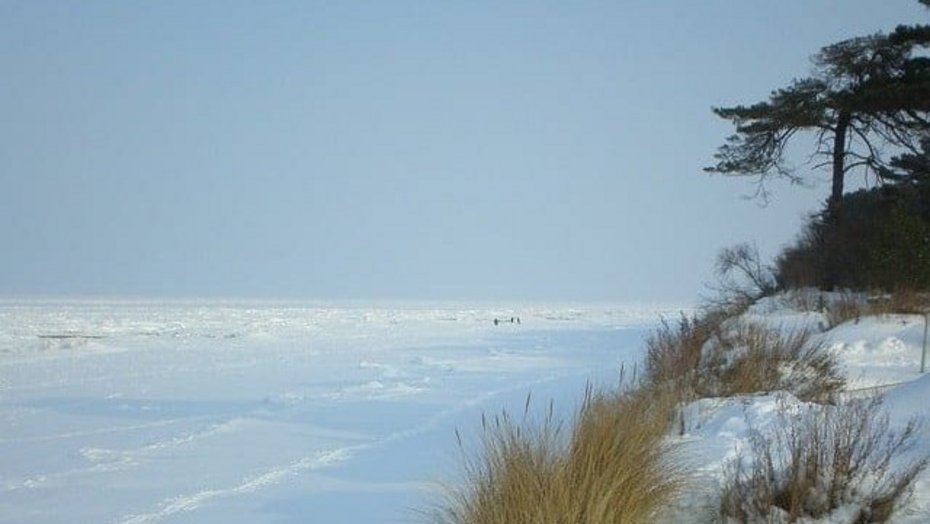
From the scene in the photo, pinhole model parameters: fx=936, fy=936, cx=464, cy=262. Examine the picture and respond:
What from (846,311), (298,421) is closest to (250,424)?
(298,421)

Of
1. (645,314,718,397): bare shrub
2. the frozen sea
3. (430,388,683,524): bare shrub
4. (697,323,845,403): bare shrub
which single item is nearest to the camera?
(430,388,683,524): bare shrub

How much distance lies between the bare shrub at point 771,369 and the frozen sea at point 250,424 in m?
1.65

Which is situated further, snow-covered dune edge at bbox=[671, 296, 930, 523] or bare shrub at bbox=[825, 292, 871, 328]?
bare shrub at bbox=[825, 292, 871, 328]

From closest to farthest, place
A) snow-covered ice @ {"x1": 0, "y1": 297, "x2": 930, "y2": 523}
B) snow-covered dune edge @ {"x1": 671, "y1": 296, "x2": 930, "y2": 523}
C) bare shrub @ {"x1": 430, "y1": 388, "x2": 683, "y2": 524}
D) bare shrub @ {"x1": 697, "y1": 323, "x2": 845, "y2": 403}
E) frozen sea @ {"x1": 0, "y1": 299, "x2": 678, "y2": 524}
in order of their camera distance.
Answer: bare shrub @ {"x1": 430, "y1": 388, "x2": 683, "y2": 524} → snow-covered dune edge @ {"x1": 671, "y1": 296, "x2": 930, "y2": 523} → snow-covered ice @ {"x1": 0, "y1": 297, "x2": 930, "y2": 523} → frozen sea @ {"x1": 0, "y1": 299, "x2": 678, "y2": 524} → bare shrub @ {"x1": 697, "y1": 323, "x2": 845, "y2": 403}

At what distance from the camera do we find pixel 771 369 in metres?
10.9

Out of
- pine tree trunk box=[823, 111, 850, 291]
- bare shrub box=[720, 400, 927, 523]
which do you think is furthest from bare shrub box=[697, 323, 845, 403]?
pine tree trunk box=[823, 111, 850, 291]

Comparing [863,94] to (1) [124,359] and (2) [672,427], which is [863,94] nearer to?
(2) [672,427]

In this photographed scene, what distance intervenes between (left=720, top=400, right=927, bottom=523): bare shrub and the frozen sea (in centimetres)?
338

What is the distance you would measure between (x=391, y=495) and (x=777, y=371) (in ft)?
16.0

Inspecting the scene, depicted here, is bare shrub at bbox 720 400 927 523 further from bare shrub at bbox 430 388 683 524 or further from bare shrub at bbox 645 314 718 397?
bare shrub at bbox 645 314 718 397

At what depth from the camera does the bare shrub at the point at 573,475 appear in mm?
5258

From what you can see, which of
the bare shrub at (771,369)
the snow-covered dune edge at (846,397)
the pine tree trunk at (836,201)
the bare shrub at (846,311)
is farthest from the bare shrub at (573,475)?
the pine tree trunk at (836,201)

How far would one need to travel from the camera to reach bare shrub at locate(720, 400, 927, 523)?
5.27m

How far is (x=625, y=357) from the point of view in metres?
27.4
